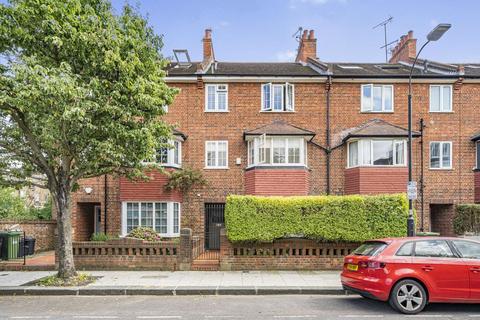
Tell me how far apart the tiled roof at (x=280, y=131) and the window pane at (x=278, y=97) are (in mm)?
972

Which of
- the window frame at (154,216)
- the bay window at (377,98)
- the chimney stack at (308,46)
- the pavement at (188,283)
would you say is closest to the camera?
the pavement at (188,283)

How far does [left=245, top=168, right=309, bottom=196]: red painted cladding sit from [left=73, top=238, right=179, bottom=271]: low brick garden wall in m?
6.00

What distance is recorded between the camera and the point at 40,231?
61.8ft

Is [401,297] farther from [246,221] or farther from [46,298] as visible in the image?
[46,298]

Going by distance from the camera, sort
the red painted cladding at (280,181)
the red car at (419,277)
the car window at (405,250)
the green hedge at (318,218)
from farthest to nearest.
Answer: the red painted cladding at (280,181)
the green hedge at (318,218)
the car window at (405,250)
the red car at (419,277)

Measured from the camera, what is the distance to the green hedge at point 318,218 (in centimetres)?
1330

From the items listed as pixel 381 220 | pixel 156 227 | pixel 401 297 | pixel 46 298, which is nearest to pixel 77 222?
pixel 156 227

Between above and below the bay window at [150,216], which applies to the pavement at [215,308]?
below

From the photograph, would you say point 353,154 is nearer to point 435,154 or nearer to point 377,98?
point 377,98

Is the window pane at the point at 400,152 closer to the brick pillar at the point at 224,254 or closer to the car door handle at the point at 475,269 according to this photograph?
the brick pillar at the point at 224,254

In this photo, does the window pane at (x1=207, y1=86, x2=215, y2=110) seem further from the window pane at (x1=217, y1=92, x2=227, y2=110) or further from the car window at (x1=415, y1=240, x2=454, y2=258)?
the car window at (x1=415, y1=240, x2=454, y2=258)

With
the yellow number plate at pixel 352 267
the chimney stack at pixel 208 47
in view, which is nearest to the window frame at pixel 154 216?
the chimney stack at pixel 208 47

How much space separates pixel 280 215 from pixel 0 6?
996cm

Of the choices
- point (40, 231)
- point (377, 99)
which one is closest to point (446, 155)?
point (377, 99)
